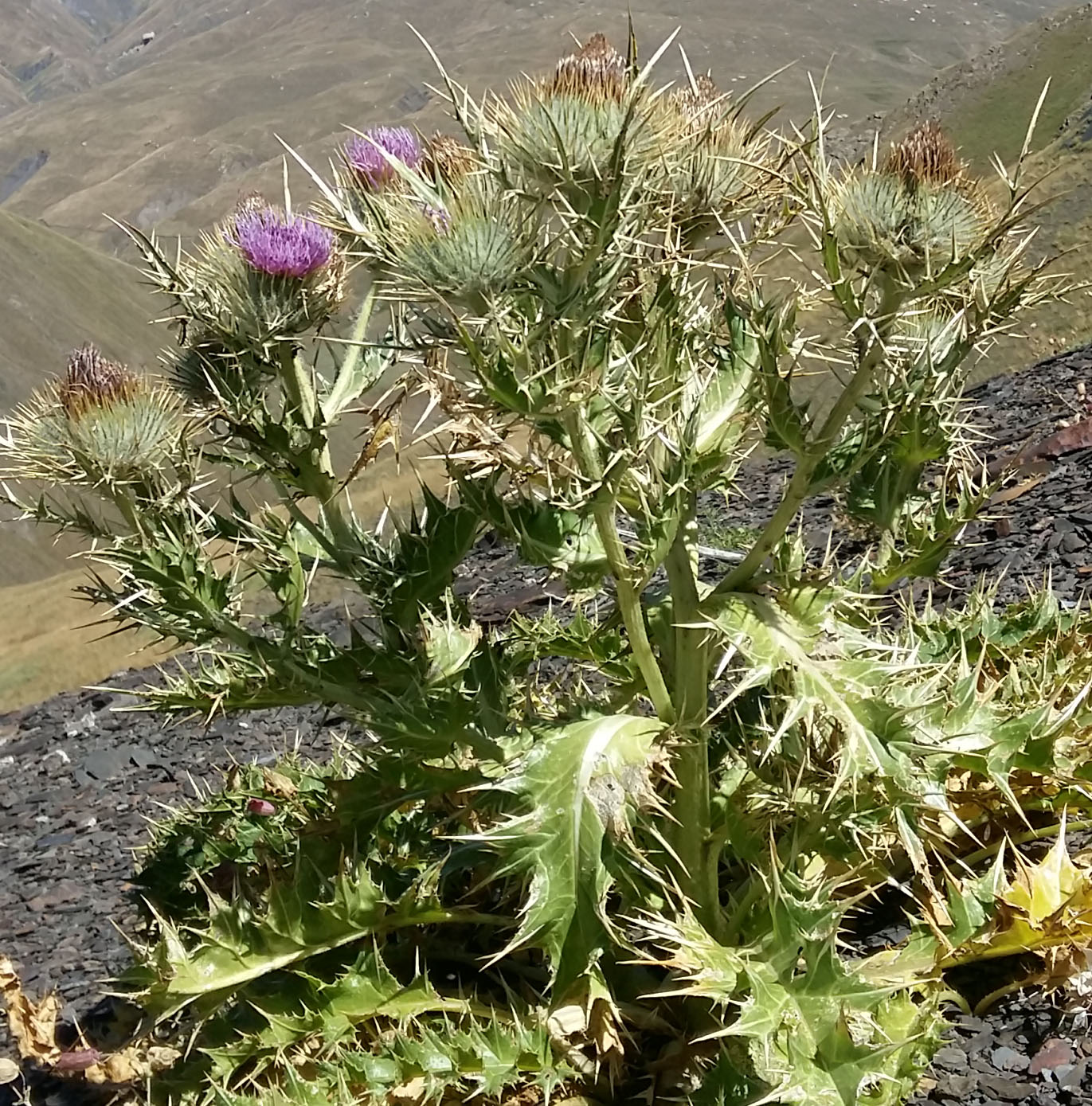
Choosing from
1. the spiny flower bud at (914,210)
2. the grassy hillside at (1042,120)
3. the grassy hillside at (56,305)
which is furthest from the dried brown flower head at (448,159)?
the grassy hillside at (56,305)

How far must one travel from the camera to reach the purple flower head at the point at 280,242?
350cm

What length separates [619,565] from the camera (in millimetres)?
2939

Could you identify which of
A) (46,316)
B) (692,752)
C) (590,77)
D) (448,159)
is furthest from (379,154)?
(46,316)

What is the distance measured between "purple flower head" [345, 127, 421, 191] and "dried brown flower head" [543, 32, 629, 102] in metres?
0.80

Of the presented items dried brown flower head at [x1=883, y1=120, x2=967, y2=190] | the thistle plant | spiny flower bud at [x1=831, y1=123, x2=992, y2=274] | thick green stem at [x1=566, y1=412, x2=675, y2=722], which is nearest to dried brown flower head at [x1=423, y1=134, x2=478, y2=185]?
the thistle plant

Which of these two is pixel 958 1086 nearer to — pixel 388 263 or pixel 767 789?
pixel 767 789

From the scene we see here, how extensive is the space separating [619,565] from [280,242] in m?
1.52

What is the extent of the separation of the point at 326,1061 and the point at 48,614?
128 ft

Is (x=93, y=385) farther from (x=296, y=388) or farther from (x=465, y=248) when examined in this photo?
(x=465, y=248)

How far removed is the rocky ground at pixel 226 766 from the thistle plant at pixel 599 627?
232 mm

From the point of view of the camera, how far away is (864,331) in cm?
278

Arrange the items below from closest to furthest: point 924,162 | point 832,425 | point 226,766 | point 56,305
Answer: point 924,162 → point 832,425 → point 226,766 → point 56,305

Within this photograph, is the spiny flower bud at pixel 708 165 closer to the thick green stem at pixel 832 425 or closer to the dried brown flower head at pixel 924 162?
the dried brown flower head at pixel 924 162

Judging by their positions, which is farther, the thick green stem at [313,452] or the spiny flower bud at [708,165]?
the thick green stem at [313,452]
